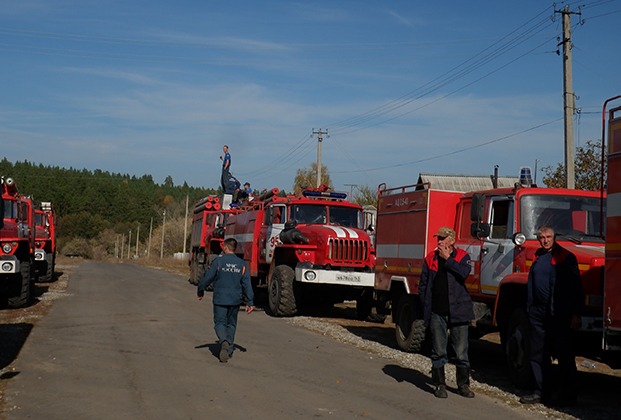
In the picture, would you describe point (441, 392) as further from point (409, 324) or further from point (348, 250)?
point (348, 250)

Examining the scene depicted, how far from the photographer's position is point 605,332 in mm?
8109

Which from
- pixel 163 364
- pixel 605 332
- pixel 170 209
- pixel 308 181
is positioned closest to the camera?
pixel 605 332

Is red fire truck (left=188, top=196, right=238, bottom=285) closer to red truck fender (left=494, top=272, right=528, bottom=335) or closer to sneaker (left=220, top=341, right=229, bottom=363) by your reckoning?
sneaker (left=220, top=341, right=229, bottom=363)

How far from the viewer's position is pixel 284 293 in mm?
18156

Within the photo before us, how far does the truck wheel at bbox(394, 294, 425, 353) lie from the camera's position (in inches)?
491

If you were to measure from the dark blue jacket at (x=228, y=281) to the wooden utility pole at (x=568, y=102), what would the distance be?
37.7ft

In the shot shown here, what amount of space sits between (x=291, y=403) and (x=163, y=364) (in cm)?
296

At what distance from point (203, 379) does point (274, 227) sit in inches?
405

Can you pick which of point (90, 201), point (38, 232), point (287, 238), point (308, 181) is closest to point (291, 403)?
point (287, 238)

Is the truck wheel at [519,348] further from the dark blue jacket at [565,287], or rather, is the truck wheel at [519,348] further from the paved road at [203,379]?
the dark blue jacket at [565,287]

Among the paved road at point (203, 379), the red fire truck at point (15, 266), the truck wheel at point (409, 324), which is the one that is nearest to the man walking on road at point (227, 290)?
the paved road at point (203, 379)

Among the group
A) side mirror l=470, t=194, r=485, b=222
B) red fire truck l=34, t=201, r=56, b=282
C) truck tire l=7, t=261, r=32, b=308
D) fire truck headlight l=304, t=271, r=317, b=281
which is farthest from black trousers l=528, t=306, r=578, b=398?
red fire truck l=34, t=201, r=56, b=282

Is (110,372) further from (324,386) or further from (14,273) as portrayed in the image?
(14,273)

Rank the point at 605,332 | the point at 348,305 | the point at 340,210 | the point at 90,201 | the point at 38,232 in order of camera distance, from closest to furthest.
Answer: the point at 605,332, the point at 340,210, the point at 348,305, the point at 38,232, the point at 90,201
